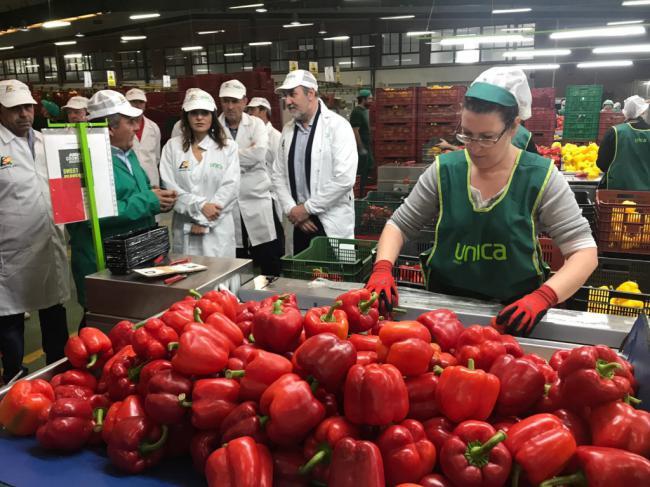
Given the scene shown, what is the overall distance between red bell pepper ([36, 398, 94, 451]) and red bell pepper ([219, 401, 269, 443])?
45 cm

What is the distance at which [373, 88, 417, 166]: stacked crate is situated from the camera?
32.1ft

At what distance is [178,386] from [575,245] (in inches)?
64.2

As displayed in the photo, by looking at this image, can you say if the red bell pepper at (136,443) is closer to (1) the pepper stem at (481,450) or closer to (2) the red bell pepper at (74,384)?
(2) the red bell pepper at (74,384)

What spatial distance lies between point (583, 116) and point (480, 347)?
1259 centimetres

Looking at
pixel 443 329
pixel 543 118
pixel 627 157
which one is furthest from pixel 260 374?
pixel 543 118

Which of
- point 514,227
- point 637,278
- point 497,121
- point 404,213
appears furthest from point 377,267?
point 637,278

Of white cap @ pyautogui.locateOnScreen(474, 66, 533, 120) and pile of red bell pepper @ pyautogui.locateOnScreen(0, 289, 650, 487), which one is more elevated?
white cap @ pyautogui.locateOnScreen(474, 66, 533, 120)

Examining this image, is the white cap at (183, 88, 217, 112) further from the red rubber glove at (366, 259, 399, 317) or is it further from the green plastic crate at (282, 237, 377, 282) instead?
the red rubber glove at (366, 259, 399, 317)

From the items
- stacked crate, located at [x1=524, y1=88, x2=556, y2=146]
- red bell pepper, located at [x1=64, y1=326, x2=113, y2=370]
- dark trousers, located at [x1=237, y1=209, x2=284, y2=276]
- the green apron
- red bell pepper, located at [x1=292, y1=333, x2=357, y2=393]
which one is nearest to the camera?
red bell pepper, located at [x1=292, y1=333, x2=357, y2=393]

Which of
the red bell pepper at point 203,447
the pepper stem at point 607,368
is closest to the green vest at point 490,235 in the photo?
the pepper stem at point 607,368

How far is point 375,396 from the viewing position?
1163mm

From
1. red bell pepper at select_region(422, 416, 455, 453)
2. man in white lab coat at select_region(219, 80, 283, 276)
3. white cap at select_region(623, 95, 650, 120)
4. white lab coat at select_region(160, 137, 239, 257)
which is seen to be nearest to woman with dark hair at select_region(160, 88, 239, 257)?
white lab coat at select_region(160, 137, 239, 257)

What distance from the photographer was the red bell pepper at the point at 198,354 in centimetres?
138

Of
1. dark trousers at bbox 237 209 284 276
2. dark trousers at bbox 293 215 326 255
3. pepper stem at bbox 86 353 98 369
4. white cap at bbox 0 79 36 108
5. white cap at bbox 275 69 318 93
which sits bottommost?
dark trousers at bbox 237 209 284 276
